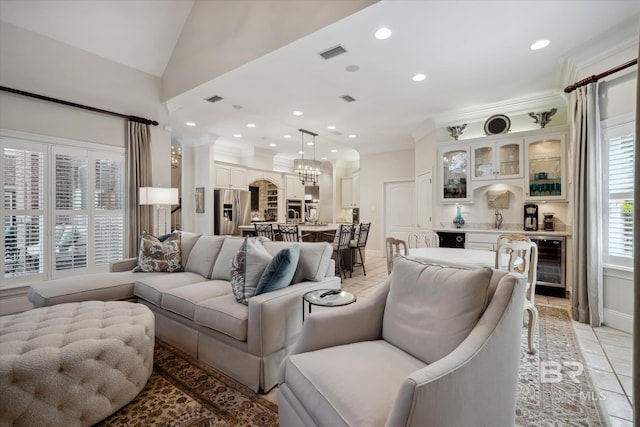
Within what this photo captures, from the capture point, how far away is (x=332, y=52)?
3.23m

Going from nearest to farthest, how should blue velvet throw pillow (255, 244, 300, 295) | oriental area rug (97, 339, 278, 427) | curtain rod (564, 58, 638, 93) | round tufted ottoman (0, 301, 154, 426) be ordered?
round tufted ottoman (0, 301, 154, 426), oriental area rug (97, 339, 278, 427), blue velvet throw pillow (255, 244, 300, 295), curtain rod (564, 58, 638, 93)

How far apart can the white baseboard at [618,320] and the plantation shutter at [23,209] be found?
21.9 ft

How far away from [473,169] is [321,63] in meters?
3.14

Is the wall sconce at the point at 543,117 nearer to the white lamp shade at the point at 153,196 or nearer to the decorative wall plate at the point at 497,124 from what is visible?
the decorative wall plate at the point at 497,124

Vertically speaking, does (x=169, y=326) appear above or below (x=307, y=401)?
below

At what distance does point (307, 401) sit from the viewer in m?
1.21

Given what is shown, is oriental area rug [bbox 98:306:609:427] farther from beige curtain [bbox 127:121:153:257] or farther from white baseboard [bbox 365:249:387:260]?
white baseboard [bbox 365:249:387:260]

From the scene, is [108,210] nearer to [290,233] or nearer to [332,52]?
[290,233]

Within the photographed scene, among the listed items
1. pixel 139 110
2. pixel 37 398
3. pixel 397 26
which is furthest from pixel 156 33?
pixel 37 398

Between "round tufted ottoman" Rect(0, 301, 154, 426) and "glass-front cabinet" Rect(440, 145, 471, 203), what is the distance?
4.83 m

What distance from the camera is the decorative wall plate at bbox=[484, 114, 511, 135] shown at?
15.4ft

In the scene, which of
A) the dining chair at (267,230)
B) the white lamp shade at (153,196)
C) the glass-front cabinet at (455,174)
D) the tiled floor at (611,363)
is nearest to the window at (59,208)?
the white lamp shade at (153,196)

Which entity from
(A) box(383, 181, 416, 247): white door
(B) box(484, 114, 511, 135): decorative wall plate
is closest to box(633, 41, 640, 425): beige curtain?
(B) box(484, 114, 511, 135): decorative wall plate

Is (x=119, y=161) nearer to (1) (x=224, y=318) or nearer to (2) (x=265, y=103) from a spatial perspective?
(2) (x=265, y=103)
